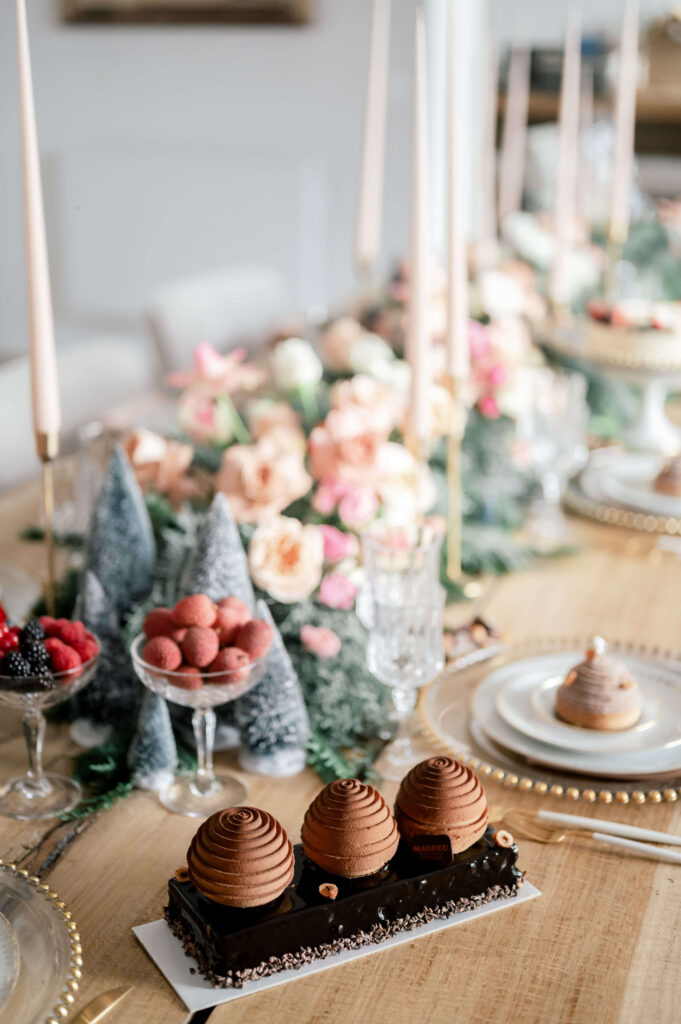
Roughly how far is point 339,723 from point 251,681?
19cm

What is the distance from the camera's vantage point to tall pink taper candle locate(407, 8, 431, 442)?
120 cm

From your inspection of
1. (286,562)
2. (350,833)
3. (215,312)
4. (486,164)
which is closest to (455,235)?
(286,562)

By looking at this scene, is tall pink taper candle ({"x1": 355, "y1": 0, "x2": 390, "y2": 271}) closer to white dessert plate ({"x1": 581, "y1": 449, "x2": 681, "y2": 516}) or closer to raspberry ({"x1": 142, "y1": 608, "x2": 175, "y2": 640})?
white dessert plate ({"x1": 581, "y1": 449, "x2": 681, "y2": 516})

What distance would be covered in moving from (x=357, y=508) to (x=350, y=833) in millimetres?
517

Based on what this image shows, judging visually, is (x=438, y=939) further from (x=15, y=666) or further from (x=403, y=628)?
(x=15, y=666)

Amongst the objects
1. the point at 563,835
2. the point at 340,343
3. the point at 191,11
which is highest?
the point at 191,11

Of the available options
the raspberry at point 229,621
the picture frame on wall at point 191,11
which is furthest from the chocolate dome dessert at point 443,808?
the picture frame on wall at point 191,11

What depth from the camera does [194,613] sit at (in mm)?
995

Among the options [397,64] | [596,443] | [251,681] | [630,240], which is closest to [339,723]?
[251,681]

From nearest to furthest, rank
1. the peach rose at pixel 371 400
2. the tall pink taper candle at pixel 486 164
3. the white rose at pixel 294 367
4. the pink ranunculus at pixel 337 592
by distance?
the pink ranunculus at pixel 337 592, the peach rose at pixel 371 400, the white rose at pixel 294 367, the tall pink taper candle at pixel 486 164

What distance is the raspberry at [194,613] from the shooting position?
995mm

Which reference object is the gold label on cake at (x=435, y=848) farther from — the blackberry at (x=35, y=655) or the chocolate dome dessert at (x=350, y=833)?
the blackberry at (x=35, y=655)

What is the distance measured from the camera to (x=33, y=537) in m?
1.64

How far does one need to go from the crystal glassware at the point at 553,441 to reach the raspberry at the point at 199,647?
840 mm
